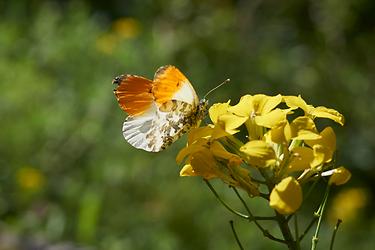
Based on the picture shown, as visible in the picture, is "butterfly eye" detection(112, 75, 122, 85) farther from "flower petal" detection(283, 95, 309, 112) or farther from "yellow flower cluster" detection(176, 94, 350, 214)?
"flower petal" detection(283, 95, 309, 112)

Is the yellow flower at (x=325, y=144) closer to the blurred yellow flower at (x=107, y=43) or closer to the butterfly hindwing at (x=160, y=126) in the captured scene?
the butterfly hindwing at (x=160, y=126)

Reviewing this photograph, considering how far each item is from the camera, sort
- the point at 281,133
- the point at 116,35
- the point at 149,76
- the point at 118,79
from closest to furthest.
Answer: the point at 281,133, the point at 118,79, the point at 149,76, the point at 116,35

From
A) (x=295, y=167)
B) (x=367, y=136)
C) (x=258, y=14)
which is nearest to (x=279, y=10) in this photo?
(x=258, y=14)

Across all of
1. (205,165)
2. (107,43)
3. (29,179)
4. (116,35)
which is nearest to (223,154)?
(205,165)

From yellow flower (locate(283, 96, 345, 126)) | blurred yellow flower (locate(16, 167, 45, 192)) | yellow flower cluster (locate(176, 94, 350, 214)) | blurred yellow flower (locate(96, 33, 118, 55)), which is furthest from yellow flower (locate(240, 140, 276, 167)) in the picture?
blurred yellow flower (locate(96, 33, 118, 55))

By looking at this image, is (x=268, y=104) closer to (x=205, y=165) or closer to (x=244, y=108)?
(x=244, y=108)

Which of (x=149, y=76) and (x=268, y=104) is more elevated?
(x=268, y=104)

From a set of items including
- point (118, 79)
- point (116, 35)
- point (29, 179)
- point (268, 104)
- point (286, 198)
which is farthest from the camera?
point (116, 35)

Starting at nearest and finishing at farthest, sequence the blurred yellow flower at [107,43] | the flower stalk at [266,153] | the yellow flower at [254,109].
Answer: the flower stalk at [266,153] → the yellow flower at [254,109] → the blurred yellow flower at [107,43]

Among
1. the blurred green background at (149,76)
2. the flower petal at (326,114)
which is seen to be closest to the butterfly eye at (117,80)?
the flower petal at (326,114)
